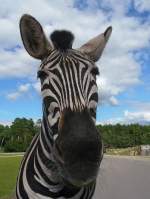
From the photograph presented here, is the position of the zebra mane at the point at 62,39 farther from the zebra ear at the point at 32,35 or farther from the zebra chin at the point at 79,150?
the zebra chin at the point at 79,150

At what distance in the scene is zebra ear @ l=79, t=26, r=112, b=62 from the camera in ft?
17.2

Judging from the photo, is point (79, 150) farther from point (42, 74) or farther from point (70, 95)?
point (42, 74)

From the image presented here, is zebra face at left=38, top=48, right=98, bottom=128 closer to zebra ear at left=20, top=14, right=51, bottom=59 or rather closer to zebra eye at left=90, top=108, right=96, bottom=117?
zebra eye at left=90, top=108, right=96, bottom=117

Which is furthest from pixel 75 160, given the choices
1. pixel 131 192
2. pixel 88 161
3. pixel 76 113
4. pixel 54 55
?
pixel 131 192

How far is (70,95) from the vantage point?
4.55m

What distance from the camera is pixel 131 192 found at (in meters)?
16.0

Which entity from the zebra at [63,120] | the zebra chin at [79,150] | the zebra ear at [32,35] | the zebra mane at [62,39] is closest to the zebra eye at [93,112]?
the zebra at [63,120]

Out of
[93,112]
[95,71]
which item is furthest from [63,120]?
[95,71]

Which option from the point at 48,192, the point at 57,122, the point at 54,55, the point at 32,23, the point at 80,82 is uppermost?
the point at 32,23

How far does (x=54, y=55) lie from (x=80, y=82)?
41 centimetres

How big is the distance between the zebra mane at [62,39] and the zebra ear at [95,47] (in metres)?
0.28

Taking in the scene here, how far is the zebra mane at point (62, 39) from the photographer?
16.1 feet

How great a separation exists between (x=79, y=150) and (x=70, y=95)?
2.29ft

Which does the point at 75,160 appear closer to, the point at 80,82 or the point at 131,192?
the point at 80,82
